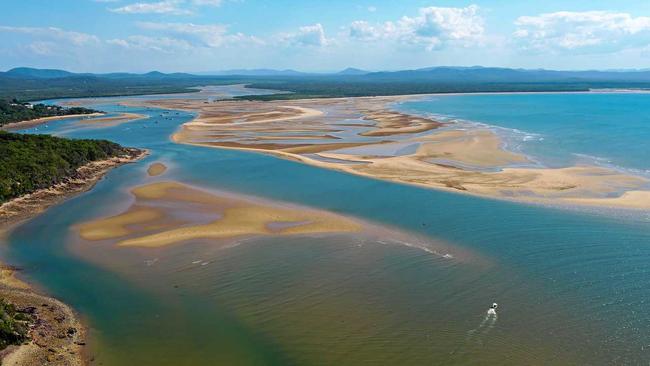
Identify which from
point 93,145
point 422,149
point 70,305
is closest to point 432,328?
point 70,305

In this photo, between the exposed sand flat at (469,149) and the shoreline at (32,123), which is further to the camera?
the shoreline at (32,123)

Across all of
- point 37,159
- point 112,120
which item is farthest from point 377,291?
point 112,120

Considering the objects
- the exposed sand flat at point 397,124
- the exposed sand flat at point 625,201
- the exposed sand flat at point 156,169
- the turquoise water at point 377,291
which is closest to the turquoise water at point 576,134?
the exposed sand flat at point 397,124

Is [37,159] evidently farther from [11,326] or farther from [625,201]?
[625,201]

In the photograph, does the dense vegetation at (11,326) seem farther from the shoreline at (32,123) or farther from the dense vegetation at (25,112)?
the dense vegetation at (25,112)

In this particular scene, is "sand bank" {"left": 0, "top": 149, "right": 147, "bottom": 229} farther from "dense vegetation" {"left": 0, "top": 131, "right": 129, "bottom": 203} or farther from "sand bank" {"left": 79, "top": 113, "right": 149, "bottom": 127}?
"sand bank" {"left": 79, "top": 113, "right": 149, "bottom": 127}

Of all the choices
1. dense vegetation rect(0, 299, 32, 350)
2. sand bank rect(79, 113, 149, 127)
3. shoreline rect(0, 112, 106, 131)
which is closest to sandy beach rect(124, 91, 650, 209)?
sand bank rect(79, 113, 149, 127)
